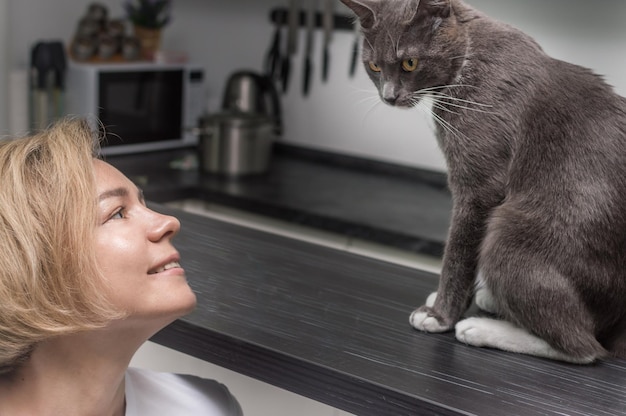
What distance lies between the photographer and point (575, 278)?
3.90ft

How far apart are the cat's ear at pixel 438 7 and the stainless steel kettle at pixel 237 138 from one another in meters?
1.69

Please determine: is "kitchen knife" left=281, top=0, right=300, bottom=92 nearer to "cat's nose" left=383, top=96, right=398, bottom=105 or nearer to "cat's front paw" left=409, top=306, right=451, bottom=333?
"cat's nose" left=383, top=96, right=398, bottom=105

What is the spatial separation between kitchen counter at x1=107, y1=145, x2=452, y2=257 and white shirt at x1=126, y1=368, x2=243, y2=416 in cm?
105

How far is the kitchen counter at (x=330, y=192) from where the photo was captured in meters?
2.39

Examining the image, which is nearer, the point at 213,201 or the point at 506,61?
the point at 506,61

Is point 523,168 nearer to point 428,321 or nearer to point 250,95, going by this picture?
point 428,321

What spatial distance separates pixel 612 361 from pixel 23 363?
82 cm

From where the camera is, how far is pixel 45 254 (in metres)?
1.01

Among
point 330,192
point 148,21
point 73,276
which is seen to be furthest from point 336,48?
point 73,276

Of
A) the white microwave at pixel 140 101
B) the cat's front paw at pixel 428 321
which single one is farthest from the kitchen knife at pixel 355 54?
the cat's front paw at pixel 428 321

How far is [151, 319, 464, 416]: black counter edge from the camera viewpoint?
3.47 ft

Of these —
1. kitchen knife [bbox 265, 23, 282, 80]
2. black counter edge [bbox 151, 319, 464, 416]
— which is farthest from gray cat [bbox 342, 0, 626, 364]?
kitchen knife [bbox 265, 23, 282, 80]

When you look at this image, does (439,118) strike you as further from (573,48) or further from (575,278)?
(573,48)

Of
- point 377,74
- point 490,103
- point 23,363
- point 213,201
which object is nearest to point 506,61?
point 490,103
